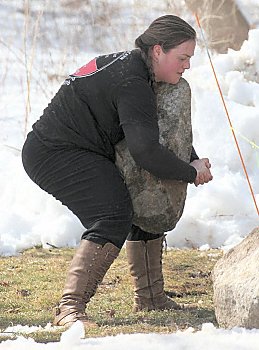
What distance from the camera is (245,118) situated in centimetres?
905

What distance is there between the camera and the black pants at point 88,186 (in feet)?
16.8

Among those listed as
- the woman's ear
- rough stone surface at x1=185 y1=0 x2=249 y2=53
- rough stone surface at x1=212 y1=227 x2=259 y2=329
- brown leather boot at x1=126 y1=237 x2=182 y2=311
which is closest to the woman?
the woman's ear

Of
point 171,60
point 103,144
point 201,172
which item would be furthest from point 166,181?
point 171,60

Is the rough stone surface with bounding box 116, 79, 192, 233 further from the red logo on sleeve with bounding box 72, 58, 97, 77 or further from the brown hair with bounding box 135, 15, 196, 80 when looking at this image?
the red logo on sleeve with bounding box 72, 58, 97, 77

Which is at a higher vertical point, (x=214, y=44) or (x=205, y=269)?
(x=214, y=44)

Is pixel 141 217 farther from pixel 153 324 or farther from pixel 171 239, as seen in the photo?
pixel 171 239

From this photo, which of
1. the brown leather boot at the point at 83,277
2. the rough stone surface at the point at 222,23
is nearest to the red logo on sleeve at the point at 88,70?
the brown leather boot at the point at 83,277

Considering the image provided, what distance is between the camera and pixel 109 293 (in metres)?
6.37

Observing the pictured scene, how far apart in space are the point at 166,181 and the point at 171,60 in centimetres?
63

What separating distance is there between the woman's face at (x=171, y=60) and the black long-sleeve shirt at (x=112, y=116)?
0.26ft

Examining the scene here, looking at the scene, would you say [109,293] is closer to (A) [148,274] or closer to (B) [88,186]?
(A) [148,274]

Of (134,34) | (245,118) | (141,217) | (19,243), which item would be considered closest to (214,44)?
(134,34)

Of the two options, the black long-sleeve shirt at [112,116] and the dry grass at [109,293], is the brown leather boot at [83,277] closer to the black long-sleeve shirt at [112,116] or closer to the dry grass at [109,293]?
the dry grass at [109,293]

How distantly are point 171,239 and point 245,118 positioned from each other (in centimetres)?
159
